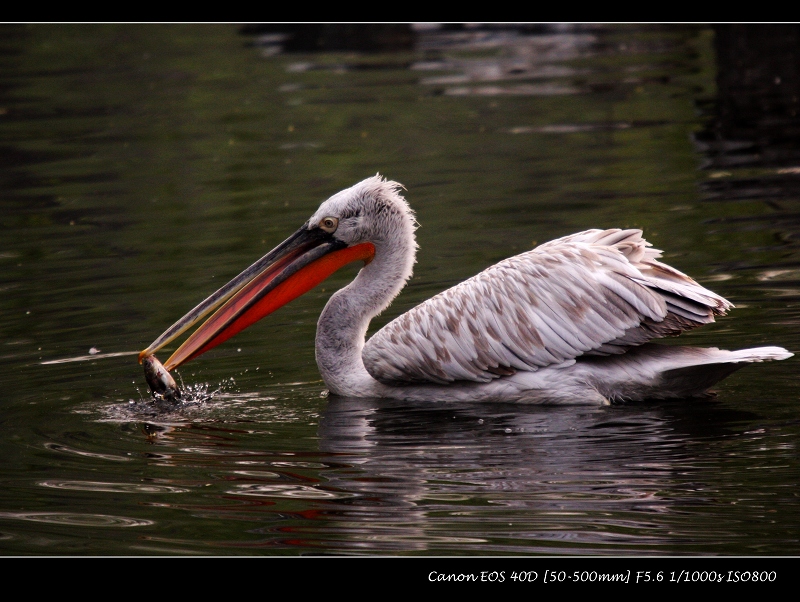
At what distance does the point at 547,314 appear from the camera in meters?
5.76

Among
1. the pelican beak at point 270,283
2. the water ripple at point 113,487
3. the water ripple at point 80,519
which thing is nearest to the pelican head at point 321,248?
the pelican beak at point 270,283

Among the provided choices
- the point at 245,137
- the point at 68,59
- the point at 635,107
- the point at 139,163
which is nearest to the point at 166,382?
the point at 139,163

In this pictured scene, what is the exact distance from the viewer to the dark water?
443 cm

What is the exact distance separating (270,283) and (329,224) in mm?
426

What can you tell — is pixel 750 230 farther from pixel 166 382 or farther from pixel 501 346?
pixel 166 382

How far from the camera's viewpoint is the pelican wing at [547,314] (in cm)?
560

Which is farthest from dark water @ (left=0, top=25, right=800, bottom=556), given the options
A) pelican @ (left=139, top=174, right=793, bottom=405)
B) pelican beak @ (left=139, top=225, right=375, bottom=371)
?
pelican beak @ (left=139, top=225, right=375, bottom=371)

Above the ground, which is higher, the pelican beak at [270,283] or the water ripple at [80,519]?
the pelican beak at [270,283]

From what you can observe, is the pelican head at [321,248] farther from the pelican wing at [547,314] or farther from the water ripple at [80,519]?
the water ripple at [80,519]

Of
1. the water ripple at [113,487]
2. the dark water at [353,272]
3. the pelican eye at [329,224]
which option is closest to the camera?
the dark water at [353,272]

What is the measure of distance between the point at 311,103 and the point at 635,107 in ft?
13.4

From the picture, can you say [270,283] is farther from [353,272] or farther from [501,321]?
[353,272]

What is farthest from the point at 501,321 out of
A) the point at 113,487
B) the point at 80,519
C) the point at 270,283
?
the point at 80,519

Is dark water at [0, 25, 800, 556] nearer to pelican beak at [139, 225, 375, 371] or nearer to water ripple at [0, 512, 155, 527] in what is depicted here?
water ripple at [0, 512, 155, 527]
